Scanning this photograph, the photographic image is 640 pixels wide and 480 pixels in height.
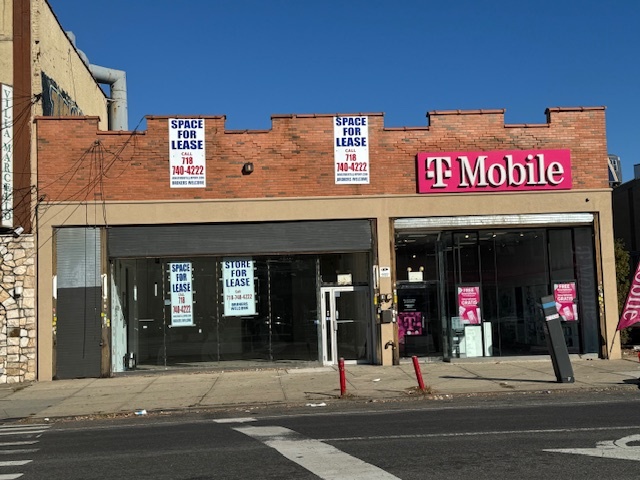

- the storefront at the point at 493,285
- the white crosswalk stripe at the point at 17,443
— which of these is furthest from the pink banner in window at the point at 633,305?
the white crosswalk stripe at the point at 17,443

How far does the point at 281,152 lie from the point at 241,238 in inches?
98.9

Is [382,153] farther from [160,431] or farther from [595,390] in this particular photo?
[160,431]

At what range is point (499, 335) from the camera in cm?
1978

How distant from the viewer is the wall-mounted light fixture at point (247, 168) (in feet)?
62.3

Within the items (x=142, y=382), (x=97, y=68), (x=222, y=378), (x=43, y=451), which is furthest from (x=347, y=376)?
(x=97, y=68)

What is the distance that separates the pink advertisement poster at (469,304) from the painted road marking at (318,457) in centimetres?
1059

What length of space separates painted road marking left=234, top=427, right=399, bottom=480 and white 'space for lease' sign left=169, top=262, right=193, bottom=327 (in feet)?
31.1

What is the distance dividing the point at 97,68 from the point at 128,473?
24728mm

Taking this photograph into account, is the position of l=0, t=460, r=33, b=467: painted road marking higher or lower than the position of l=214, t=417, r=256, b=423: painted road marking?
higher

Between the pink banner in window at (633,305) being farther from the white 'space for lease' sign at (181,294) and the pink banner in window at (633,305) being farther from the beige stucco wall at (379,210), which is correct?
the white 'space for lease' sign at (181,294)

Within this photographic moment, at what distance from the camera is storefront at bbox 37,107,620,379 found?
Answer: 739 inches

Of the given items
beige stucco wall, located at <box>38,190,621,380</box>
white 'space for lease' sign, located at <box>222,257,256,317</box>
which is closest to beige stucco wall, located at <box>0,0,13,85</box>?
beige stucco wall, located at <box>38,190,621,380</box>

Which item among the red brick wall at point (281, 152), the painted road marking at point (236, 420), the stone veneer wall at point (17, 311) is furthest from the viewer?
the red brick wall at point (281, 152)

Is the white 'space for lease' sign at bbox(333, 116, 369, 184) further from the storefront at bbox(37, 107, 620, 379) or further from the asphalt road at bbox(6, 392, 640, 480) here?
the asphalt road at bbox(6, 392, 640, 480)
